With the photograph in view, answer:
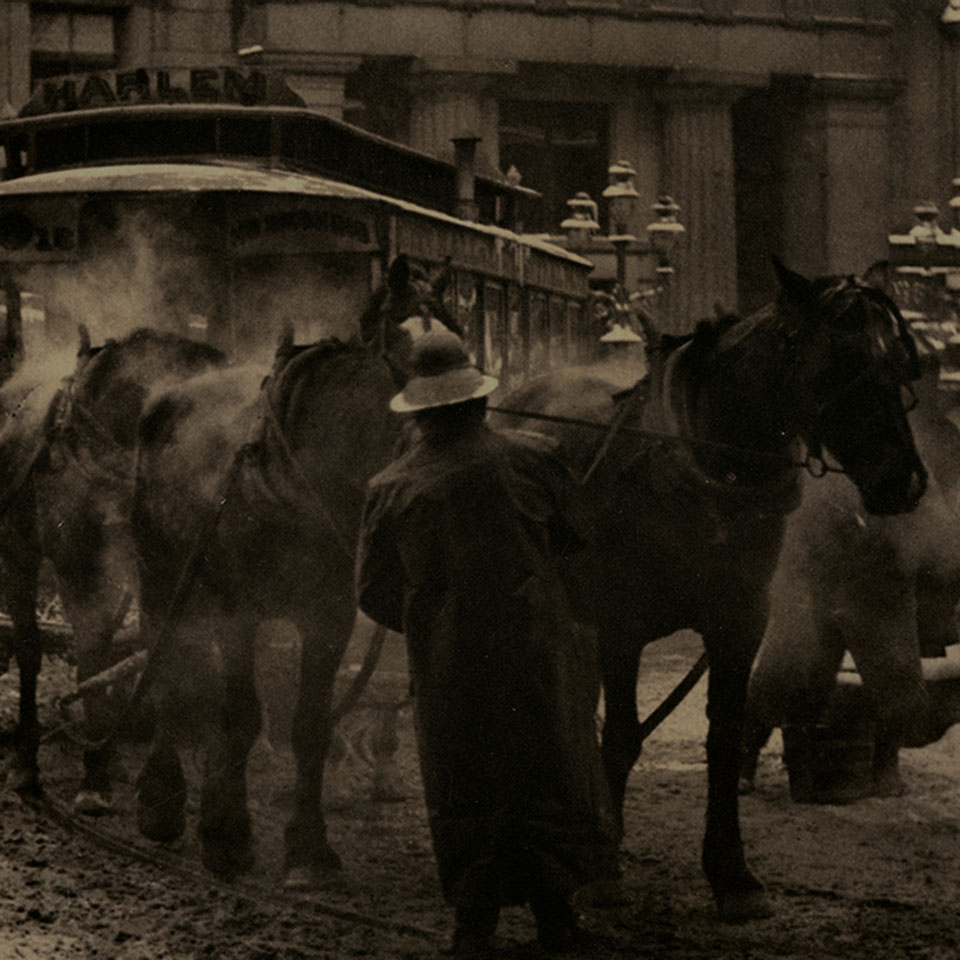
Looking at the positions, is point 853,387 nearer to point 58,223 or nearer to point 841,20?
point 58,223

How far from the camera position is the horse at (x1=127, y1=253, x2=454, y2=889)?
7.02 meters

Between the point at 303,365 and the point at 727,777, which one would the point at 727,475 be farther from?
the point at 303,365

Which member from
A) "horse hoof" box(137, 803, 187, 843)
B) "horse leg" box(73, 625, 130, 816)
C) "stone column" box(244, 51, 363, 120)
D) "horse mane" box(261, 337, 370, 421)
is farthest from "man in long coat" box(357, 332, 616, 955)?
"stone column" box(244, 51, 363, 120)

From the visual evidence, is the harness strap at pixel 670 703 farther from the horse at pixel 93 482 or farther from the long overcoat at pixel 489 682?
the horse at pixel 93 482

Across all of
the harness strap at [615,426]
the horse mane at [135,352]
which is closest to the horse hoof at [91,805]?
the horse mane at [135,352]

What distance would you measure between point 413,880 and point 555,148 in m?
25.9

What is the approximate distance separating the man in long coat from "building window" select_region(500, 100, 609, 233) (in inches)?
1025

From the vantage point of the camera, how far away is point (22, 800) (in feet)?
28.1

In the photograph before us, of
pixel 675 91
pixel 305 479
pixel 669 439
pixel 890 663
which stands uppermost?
pixel 675 91

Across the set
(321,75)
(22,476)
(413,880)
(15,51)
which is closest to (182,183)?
(22,476)

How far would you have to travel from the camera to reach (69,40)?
95.5 ft

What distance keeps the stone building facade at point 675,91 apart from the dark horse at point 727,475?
23.2m

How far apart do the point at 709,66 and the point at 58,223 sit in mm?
20997

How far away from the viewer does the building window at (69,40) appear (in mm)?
28922
